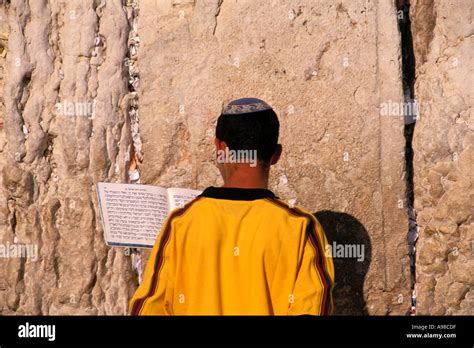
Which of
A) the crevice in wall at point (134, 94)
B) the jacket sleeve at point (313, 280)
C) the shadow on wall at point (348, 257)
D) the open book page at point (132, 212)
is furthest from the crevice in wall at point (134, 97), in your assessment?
the jacket sleeve at point (313, 280)

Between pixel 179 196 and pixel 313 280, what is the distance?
5.03 ft

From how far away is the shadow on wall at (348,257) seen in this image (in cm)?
446

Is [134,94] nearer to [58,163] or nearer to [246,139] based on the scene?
[58,163]

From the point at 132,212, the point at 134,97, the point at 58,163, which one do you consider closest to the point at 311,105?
the point at 134,97

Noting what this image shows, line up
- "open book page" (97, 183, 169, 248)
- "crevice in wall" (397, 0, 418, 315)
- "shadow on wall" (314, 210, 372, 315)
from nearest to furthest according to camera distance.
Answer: "open book page" (97, 183, 169, 248) < "shadow on wall" (314, 210, 372, 315) < "crevice in wall" (397, 0, 418, 315)

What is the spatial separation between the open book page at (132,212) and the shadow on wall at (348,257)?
36.5 inches

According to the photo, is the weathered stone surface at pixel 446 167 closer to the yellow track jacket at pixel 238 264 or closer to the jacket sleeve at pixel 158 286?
the yellow track jacket at pixel 238 264

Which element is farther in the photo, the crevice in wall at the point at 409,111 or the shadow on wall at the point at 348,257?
the crevice in wall at the point at 409,111

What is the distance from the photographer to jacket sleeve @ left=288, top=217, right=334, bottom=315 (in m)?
3.02

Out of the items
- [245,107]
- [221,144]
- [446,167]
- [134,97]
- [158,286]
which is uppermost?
[134,97]

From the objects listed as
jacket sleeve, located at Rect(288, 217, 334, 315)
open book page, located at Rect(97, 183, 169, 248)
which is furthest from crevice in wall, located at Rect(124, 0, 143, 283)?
jacket sleeve, located at Rect(288, 217, 334, 315)

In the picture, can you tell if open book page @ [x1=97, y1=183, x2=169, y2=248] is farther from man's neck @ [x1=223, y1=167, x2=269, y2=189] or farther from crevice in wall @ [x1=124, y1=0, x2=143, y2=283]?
man's neck @ [x1=223, y1=167, x2=269, y2=189]

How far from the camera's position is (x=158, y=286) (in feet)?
10.1

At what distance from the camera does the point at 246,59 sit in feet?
14.8
